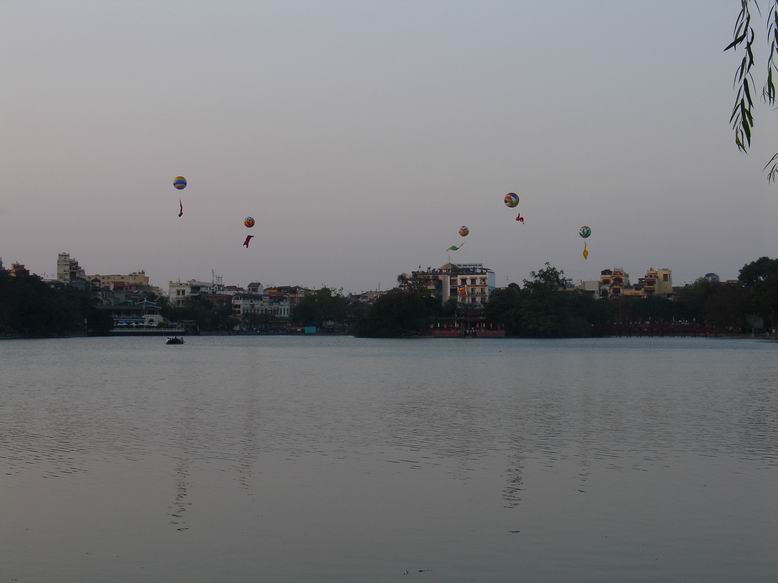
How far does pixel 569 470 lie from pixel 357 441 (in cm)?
630

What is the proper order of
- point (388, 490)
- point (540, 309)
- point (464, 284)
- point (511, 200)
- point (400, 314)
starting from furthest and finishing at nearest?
point (464, 284) < point (400, 314) < point (540, 309) < point (511, 200) < point (388, 490)

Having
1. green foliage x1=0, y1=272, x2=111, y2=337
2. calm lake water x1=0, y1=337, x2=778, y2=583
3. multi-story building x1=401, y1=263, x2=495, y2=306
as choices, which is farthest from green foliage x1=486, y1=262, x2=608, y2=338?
calm lake water x1=0, y1=337, x2=778, y2=583

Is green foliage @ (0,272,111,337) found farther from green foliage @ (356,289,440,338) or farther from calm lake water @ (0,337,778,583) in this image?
calm lake water @ (0,337,778,583)

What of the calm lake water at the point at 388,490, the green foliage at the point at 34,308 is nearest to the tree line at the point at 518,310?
the green foliage at the point at 34,308

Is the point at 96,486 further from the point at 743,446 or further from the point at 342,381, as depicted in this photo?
the point at 342,381

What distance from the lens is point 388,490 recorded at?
1728 cm

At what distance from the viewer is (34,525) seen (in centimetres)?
1437

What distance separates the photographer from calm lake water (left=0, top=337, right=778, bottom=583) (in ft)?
40.4

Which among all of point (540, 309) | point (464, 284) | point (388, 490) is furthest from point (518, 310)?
point (388, 490)

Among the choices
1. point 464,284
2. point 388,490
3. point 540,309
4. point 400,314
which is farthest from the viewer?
point 464,284

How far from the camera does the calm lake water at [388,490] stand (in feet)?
40.4

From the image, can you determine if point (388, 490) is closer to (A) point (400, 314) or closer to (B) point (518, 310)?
(B) point (518, 310)

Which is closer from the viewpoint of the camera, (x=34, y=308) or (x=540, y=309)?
(x=34, y=308)

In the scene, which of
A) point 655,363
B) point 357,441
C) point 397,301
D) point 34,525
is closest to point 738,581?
point 34,525
